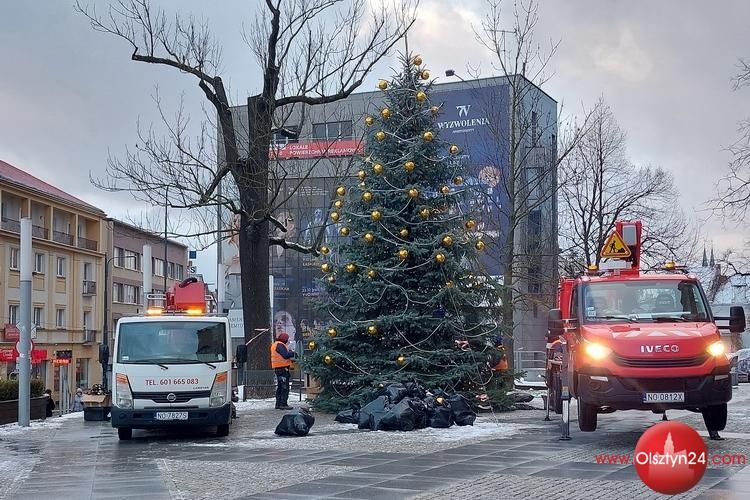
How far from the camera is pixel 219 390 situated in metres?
17.5

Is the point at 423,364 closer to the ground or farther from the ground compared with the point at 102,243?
closer to the ground

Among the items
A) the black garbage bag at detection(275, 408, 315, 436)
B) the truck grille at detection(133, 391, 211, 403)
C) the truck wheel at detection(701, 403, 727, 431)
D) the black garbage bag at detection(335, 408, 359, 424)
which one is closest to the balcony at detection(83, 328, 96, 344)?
the black garbage bag at detection(335, 408, 359, 424)

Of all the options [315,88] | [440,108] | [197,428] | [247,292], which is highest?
[315,88]

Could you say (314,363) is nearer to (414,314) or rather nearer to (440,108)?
(414,314)

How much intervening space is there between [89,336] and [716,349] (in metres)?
63.3

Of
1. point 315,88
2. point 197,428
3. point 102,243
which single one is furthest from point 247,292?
point 102,243

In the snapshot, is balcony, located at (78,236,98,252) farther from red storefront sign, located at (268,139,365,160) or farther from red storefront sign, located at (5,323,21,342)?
red storefront sign, located at (268,139,365,160)

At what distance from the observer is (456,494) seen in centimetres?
1002

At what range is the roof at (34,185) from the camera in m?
61.4

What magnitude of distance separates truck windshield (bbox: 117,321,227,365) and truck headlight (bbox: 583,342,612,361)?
23.3 ft

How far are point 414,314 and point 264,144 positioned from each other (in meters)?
8.70

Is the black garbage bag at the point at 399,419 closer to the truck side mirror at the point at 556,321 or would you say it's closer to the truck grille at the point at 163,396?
the truck side mirror at the point at 556,321

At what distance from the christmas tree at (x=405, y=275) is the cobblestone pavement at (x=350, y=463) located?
1.44 metres

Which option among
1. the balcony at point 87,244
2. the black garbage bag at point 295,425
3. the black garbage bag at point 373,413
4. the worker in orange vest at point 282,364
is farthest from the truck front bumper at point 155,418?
the balcony at point 87,244
